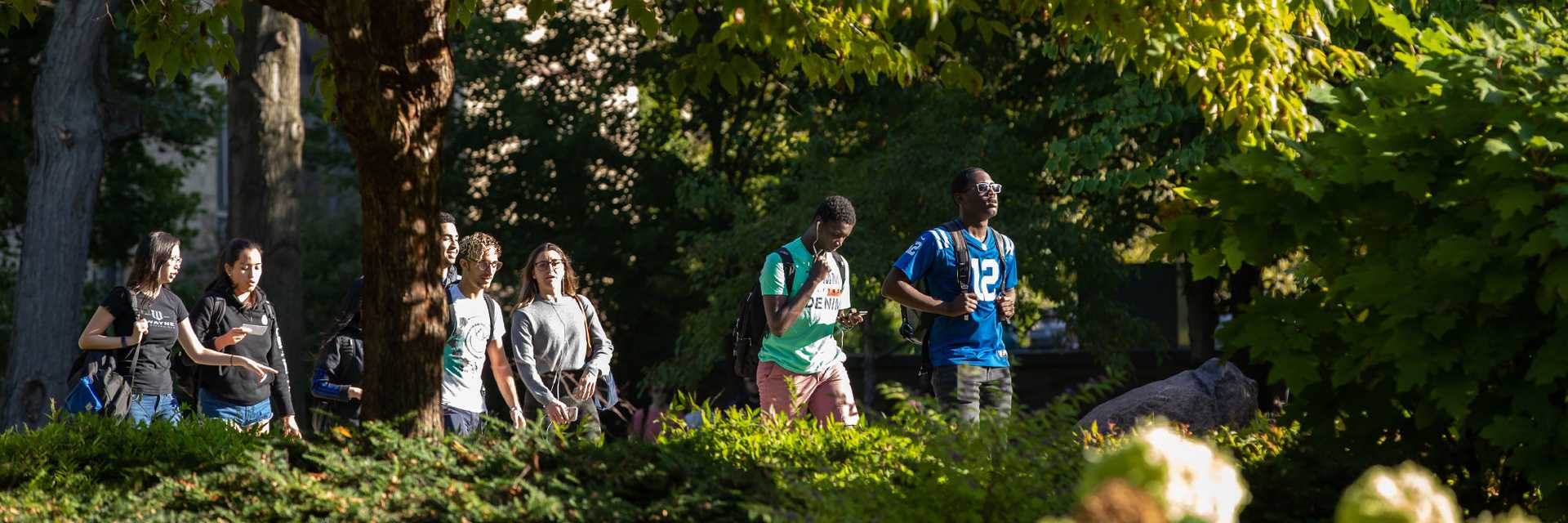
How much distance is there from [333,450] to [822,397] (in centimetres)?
320

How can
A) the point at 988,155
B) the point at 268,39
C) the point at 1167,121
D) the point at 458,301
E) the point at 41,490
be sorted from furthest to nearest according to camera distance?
the point at 988,155 → the point at 1167,121 → the point at 268,39 → the point at 458,301 → the point at 41,490

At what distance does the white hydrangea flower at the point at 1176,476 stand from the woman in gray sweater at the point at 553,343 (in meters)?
6.10

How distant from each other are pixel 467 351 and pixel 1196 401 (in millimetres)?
4660

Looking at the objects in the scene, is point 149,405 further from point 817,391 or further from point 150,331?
point 817,391

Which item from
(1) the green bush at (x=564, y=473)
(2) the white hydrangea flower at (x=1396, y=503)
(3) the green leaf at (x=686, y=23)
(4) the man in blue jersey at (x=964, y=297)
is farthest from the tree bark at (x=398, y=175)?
(2) the white hydrangea flower at (x=1396, y=503)

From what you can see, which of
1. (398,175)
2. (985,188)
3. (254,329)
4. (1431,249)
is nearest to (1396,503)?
(1431,249)

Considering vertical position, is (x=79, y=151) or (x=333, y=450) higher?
(x=79, y=151)

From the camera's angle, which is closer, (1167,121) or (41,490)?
(41,490)

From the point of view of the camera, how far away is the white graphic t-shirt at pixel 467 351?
803 cm

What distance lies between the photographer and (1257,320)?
18.3ft

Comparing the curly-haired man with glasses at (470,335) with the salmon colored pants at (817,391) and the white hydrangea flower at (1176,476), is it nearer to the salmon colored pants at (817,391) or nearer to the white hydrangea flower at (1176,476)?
the salmon colored pants at (817,391)

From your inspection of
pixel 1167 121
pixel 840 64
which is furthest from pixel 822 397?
pixel 1167 121

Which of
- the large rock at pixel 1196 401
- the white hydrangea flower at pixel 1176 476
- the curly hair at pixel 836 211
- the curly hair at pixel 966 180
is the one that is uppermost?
the curly hair at pixel 966 180

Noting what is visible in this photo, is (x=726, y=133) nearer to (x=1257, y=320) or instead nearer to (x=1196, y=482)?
(x=1257, y=320)
